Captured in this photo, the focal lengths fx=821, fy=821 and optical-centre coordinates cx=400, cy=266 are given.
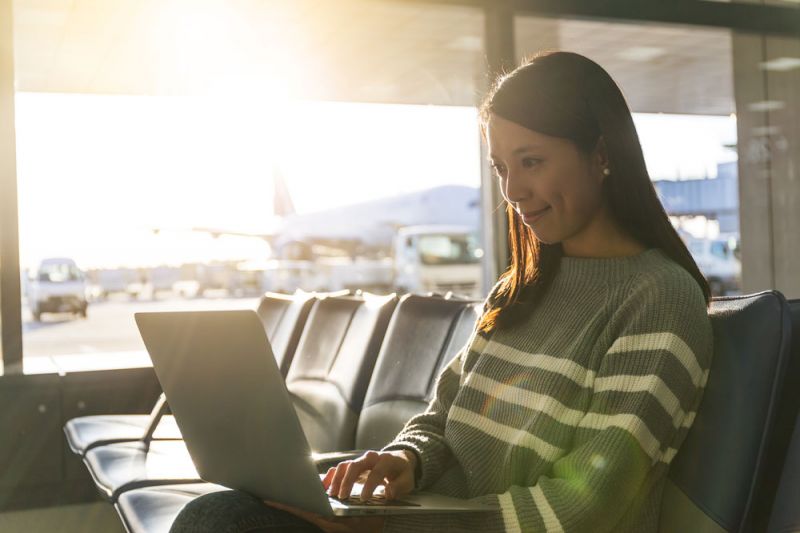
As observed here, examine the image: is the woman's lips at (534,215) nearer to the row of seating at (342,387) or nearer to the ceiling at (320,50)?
the row of seating at (342,387)

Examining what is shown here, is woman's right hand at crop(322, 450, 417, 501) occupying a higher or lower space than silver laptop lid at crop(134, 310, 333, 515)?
lower

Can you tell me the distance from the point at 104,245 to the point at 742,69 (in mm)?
11429

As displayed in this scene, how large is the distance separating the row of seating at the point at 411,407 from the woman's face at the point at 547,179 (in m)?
0.24

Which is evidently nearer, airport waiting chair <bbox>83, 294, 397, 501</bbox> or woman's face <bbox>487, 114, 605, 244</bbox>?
woman's face <bbox>487, 114, 605, 244</bbox>

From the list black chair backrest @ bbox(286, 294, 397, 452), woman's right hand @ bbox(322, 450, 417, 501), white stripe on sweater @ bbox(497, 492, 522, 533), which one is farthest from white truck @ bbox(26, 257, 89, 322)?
white stripe on sweater @ bbox(497, 492, 522, 533)

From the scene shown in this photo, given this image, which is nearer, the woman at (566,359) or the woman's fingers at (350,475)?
the woman at (566,359)

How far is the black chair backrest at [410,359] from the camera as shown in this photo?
191cm

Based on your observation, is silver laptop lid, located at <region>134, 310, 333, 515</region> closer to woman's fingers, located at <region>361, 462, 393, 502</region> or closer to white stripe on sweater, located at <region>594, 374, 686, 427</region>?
woman's fingers, located at <region>361, 462, 393, 502</region>

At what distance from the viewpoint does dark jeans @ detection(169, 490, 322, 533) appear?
1.05 metres

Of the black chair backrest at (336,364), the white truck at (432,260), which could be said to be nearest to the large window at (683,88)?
the black chair backrest at (336,364)

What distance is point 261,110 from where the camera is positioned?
309 inches

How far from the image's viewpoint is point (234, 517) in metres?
1.05

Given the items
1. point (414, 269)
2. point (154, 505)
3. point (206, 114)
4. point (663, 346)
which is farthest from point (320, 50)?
point (414, 269)

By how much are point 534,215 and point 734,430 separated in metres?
0.39
